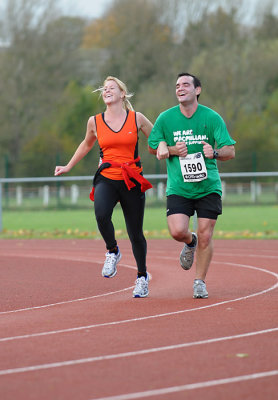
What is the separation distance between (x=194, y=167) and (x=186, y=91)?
0.78 m

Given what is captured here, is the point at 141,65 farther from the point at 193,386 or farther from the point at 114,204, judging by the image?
the point at 193,386

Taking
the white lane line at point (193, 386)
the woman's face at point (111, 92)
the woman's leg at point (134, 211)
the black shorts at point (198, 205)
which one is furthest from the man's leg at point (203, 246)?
the white lane line at point (193, 386)

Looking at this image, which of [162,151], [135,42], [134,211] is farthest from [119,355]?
[135,42]

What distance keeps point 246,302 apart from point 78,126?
146 feet

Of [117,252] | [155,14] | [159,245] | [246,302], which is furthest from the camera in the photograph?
[155,14]

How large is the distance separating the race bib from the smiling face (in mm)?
567

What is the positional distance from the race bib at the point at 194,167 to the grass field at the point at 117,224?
35.7 feet

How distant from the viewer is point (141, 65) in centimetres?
5156

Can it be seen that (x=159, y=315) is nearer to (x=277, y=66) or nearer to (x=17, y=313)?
(x=17, y=313)

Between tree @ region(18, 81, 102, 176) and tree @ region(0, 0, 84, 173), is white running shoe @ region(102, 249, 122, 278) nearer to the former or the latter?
tree @ region(18, 81, 102, 176)

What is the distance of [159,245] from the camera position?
18000 mm

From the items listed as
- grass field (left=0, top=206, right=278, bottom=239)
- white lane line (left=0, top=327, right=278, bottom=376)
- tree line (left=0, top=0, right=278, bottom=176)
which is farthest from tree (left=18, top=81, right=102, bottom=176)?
white lane line (left=0, top=327, right=278, bottom=376)

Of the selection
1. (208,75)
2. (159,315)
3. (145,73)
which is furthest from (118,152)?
(145,73)

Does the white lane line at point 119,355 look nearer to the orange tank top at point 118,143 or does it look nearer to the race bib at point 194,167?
the race bib at point 194,167
